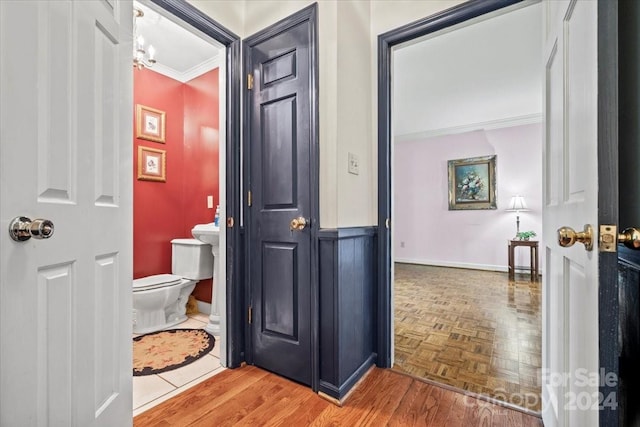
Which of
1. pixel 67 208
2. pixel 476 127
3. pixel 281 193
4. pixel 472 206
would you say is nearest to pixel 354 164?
pixel 281 193

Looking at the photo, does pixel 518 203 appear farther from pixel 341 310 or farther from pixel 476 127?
pixel 341 310

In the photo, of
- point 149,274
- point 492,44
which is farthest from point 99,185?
point 492,44

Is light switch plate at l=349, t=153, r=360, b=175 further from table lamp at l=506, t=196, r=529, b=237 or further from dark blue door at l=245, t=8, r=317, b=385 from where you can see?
table lamp at l=506, t=196, r=529, b=237

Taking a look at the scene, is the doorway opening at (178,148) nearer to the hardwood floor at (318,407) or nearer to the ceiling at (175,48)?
the ceiling at (175,48)

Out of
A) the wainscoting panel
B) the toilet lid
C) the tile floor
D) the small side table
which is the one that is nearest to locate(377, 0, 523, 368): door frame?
the wainscoting panel

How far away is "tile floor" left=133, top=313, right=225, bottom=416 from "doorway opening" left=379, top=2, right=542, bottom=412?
115 centimetres

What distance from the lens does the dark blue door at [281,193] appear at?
159 cm

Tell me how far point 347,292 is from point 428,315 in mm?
1603

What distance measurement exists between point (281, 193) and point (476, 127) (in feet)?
15.6

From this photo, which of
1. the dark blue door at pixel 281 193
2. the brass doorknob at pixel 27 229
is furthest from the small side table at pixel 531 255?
the brass doorknob at pixel 27 229

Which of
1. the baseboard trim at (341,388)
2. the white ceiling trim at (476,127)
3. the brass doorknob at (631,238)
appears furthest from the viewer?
the white ceiling trim at (476,127)

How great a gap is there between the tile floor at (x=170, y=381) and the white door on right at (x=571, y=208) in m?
1.68

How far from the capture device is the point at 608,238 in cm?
60

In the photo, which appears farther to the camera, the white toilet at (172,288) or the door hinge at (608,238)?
the white toilet at (172,288)
